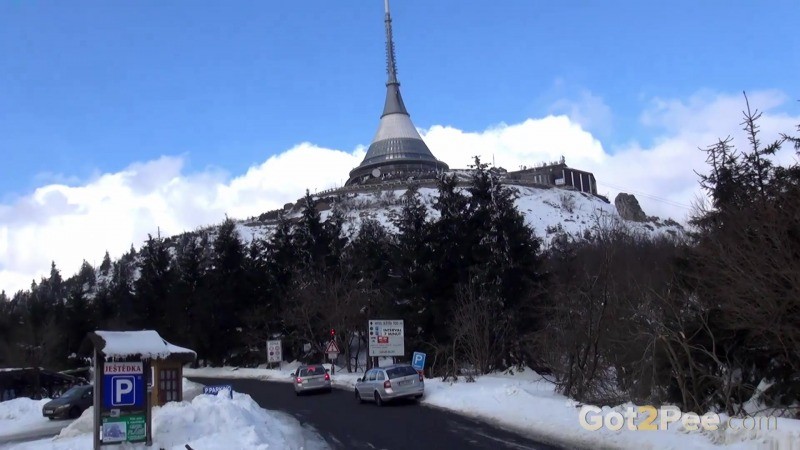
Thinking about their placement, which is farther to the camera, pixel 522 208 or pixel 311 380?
pixel 522 208

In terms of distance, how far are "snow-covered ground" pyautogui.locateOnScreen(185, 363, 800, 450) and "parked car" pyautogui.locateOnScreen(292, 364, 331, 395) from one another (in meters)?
6.39

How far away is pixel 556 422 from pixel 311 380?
19.7m

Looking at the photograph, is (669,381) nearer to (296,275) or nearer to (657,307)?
(657,307)

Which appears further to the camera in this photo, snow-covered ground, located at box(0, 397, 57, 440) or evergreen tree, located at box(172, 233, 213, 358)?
evergreen tree, located at box(172, 233, 213, 358)

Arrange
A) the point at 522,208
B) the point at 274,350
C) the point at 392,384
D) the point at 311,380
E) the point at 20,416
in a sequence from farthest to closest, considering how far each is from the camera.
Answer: the point at 522,208 < the point at 274,350 < the point at 311,380 < the point at 20,416 < the point at 392,384

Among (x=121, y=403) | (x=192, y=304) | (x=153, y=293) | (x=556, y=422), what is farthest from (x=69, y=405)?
(x=153, y=293)

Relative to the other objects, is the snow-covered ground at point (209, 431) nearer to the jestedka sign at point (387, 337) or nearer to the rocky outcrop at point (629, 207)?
the jestedka sign at point (387, 337)

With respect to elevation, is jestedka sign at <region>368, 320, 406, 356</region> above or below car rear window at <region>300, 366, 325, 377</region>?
above

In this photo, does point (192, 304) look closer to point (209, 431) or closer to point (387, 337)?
point (387, 337)

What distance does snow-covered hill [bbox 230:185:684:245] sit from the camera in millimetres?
110875

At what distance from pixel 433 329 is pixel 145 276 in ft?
141

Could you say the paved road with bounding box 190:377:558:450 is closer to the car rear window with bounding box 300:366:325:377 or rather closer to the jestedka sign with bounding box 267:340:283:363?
the car rear window with bounding box 300:366:325:377

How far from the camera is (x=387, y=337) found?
3534cm

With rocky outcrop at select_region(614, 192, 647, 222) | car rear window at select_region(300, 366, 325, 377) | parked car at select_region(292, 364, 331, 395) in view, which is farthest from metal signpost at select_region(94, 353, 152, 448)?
rocky outcrop at select_region(614, 192, 647, 222)
